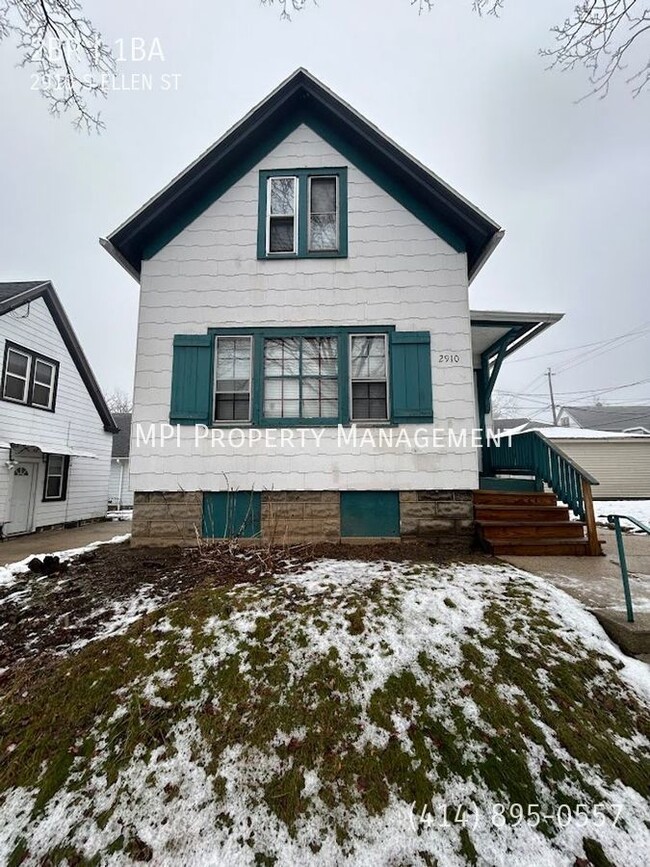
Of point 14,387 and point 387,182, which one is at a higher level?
point 387,182

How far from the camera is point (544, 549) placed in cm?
537

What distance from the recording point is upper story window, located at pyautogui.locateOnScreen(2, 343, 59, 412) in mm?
9992

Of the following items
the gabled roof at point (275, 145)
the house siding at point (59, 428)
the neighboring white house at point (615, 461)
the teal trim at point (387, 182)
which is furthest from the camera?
the neighboring white house at point (615, 461)

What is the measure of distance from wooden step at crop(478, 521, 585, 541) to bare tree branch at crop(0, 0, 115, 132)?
843 centimetres

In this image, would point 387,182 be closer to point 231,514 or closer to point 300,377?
point 300,377

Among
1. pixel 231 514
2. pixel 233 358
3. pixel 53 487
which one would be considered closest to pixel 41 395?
pixel 53 487

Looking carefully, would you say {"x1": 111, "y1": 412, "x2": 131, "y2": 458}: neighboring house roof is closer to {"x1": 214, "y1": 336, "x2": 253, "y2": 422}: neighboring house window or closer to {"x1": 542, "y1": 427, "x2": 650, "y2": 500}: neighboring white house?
{"x1": 214, "y1": 336, "x2": 253, "y2": 422}: neighboring house window

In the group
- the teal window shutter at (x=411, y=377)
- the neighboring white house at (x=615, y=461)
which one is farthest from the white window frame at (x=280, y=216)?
the neighboring white house at (x=615, y=461)

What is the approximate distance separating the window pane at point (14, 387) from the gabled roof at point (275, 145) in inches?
241

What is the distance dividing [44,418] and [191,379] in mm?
7827

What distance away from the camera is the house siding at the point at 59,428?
32.6 ft

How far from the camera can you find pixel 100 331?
61.6 metres

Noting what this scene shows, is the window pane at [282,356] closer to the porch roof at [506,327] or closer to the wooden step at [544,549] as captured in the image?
the porch roof at [506,327]

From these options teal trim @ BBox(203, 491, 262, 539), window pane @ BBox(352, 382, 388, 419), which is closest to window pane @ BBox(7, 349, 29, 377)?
teal trim @ BBox(203, 491, 262, 539)
